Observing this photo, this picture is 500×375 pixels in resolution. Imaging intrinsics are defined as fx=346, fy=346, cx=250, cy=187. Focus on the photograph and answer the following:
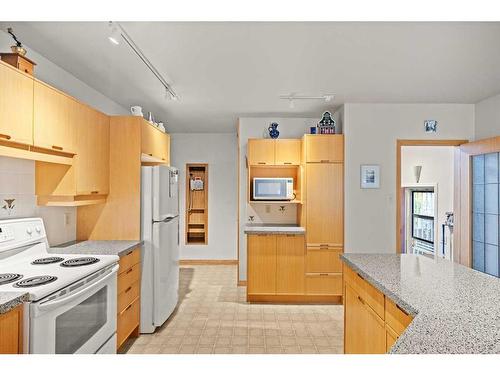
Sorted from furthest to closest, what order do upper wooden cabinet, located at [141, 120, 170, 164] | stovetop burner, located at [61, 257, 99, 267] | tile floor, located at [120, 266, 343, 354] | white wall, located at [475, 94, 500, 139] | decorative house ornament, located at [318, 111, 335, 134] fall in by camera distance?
1. decorative house ornament, located at [318, 111, 335, 134]
2. white wall, located at [475, 94, 500, 139]
3. upper wooden cabinet, located at [141, 120, 170, 164]
4. tile floor, located at [120, 266, 343, 354]
5. stovetop burner, located at [61, 257, 99, 267]

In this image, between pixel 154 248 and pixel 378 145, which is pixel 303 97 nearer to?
pixel 378 145

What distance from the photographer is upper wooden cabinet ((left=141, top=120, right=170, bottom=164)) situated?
11.6 feet

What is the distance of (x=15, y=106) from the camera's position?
6.79 ft

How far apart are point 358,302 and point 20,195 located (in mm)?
2541

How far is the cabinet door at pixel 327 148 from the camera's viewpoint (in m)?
4.34

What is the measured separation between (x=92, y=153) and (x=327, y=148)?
8.85 ft

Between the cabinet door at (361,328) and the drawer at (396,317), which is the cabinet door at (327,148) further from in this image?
the drawer at (396,317)

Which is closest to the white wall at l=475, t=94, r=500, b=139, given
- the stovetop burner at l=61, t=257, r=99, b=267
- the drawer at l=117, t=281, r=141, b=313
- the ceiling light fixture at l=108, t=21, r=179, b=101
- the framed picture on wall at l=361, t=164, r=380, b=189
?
the framed picture on wall at l=361, t=164, r=380, b=189

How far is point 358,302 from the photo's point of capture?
7.41 feet

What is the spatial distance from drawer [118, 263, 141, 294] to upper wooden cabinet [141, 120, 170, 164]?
3.87 feet

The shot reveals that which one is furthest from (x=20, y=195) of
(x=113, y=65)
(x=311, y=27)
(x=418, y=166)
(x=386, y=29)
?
(x=418, y=166)

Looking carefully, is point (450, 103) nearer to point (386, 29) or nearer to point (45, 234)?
point (386, 29)

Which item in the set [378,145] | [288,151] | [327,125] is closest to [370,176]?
[378,145]

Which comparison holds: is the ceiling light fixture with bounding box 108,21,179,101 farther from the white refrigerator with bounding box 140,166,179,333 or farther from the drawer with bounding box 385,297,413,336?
the drawer with bounding box 385,297,413,336
